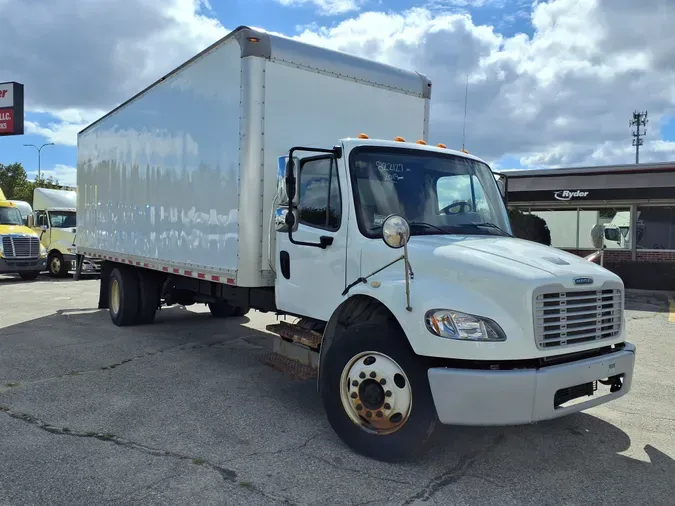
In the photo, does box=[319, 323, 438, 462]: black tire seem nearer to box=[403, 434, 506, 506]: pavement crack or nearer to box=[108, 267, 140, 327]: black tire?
box=[403, 434, 506, 506]: pavement crack

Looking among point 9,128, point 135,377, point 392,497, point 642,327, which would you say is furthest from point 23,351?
point 9,128

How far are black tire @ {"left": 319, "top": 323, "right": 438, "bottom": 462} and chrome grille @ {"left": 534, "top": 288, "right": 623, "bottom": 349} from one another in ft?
2.80

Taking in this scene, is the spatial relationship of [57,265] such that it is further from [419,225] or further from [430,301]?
[430,301]

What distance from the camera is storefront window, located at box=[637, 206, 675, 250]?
18.5 meters

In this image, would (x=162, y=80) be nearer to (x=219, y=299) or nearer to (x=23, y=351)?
(x=219, y=299)

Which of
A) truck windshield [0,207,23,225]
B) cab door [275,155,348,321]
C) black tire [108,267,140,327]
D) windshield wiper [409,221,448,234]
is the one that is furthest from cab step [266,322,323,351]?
truck windshield [0,207,23,225]

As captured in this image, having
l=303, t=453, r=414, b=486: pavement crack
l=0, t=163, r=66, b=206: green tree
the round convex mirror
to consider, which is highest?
l=0, t=163, r=66, b=206: green tree

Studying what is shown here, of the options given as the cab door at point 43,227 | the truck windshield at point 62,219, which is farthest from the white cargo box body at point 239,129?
the cab door at point 43,227

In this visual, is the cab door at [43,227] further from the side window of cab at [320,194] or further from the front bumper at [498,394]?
the front bumper at [498,394]

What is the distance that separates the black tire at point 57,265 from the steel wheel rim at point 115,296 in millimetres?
11392

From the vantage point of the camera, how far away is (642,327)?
10.8 meters

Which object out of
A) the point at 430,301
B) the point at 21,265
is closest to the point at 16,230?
the point at 21,265

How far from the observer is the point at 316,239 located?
498 centimetres

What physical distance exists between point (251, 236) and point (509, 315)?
2.90 meters
